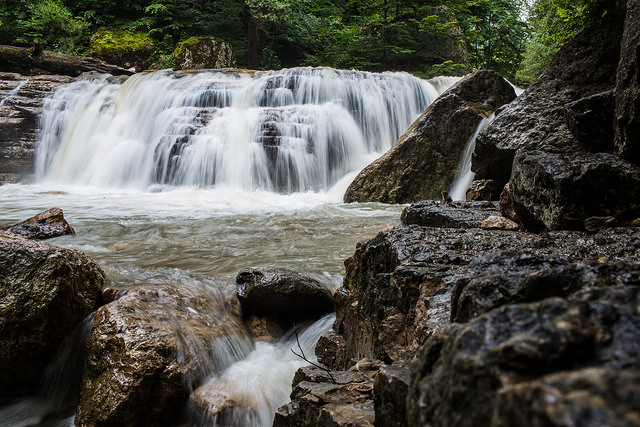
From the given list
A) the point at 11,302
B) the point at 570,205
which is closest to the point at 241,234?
the point at 11,302

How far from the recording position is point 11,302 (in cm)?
301

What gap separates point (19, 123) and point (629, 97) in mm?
17014

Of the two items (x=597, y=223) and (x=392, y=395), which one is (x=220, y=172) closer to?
(x=597, y=223)

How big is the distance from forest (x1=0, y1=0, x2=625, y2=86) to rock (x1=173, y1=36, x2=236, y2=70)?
1078 mm

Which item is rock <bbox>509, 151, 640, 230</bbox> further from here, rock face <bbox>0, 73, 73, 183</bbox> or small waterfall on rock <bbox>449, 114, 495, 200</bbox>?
rock face <bbox>0, 73, 73, 183</bbox>

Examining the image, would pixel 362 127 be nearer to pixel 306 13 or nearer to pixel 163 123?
pixel 163 123

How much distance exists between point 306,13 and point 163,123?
529 inches

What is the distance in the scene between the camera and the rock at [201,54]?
712 inches

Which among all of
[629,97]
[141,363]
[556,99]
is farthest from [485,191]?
[141,363]

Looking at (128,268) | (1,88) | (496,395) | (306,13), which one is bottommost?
(128,268)

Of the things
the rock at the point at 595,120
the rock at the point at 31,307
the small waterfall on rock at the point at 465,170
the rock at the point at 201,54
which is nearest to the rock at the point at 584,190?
the rock at the point at 595,120

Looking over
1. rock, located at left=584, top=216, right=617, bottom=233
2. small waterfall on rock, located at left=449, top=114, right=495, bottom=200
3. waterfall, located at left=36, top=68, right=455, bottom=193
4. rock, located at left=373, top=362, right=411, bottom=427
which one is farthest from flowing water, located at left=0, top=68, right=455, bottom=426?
rock, located at left=584, top=216, right=617, bottom=233

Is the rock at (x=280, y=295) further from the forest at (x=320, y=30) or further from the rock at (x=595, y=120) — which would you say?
the forest at (x=320, y=30)

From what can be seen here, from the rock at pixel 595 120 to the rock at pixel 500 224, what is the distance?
1.11 meters
